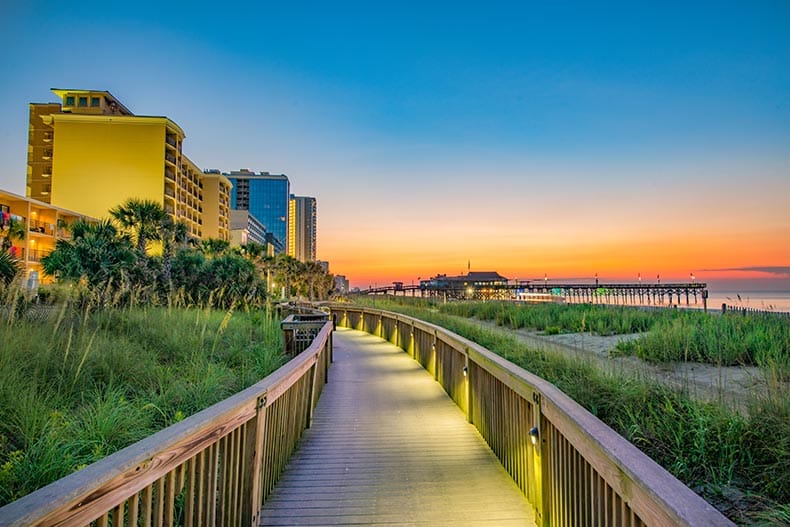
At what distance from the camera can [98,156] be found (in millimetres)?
52781

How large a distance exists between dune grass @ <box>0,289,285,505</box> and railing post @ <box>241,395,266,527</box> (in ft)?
3.22

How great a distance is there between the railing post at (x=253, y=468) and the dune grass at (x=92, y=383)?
981 mm

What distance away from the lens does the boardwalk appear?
3234 mm

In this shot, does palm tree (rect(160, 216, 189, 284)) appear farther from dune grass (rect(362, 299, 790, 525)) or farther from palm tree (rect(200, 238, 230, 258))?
dune grass (rect(362, 299, 790, 525))

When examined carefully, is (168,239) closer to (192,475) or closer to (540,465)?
(192,475)

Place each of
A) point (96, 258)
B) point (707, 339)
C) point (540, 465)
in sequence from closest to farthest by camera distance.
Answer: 1. point (540, 465)
2. point (707, 339)
3. point (96, 258)

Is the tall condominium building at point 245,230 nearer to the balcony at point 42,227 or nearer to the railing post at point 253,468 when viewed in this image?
the balcony at point 42,227

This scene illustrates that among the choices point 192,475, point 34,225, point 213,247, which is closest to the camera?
point 192,475

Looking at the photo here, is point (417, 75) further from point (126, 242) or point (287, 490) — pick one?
point (287, 490)

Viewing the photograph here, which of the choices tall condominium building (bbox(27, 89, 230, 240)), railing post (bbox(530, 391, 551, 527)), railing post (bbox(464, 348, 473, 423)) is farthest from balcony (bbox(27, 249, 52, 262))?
railing post (bbox(530, 391, 551, 527))

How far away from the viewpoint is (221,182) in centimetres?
7569

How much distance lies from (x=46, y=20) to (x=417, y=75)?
15.7m

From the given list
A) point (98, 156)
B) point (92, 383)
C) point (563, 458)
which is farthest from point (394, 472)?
point (98, 156)

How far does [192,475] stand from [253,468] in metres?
0.85
